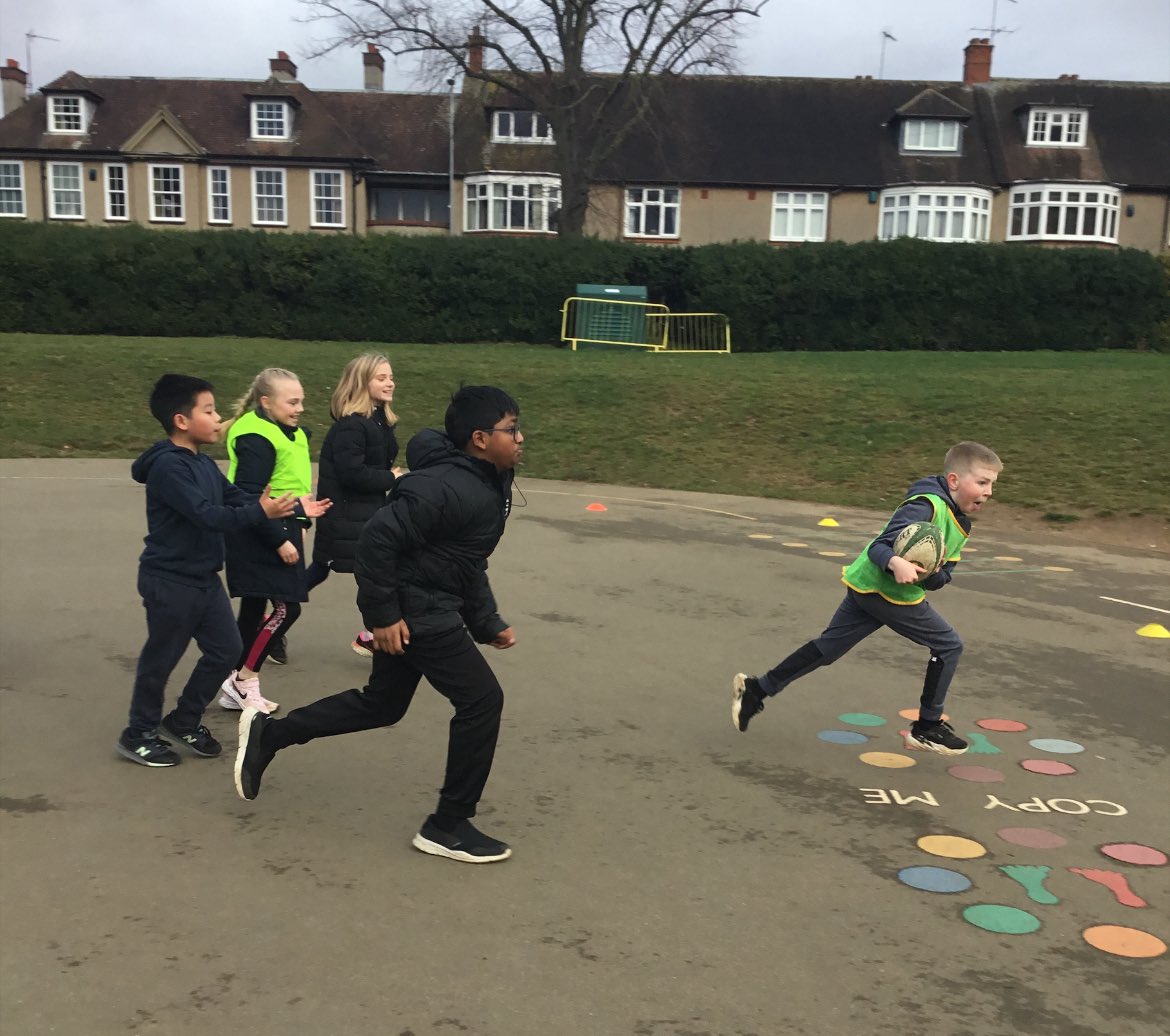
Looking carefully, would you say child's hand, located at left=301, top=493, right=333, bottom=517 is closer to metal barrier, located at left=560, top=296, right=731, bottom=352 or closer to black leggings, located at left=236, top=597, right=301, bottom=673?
black leggings, located at left=236, top=597, right=301, bottom=673

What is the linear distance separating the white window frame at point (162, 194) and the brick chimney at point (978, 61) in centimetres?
3135

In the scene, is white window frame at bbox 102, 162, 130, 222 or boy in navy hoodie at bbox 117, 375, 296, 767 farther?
white window frame at bbox 102, 162, 130, 222

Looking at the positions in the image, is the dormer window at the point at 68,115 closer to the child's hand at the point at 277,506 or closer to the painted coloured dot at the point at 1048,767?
the child's hand at the point at 277,506

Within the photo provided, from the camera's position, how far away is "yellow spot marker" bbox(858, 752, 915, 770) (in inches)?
196

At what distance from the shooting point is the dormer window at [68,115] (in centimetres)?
4422

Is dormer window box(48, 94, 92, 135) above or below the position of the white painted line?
above

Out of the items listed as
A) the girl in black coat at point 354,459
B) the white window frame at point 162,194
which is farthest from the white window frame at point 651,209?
the girl in black coat at point 354,459

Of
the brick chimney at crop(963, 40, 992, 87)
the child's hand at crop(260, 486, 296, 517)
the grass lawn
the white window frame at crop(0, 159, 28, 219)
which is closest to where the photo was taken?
the child's hand at crop(260, 486, 296, 517)

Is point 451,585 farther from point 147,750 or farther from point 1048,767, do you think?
point 1048,767

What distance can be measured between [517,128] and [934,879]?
144 feet

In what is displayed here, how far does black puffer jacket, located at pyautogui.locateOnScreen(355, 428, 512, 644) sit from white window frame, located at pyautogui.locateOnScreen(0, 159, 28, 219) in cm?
4666

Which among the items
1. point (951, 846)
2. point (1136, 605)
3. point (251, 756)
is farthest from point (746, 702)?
point (1136, 605)

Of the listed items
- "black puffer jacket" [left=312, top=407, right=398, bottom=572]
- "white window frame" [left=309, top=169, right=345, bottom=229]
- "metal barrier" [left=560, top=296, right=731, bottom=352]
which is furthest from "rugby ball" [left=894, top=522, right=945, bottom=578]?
"white window frame" [left=309, top=169, right=345, bottom=229]

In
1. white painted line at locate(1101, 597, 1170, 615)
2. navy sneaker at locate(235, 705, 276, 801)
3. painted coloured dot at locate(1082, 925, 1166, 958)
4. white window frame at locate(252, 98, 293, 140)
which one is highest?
white window frame at locate(252, 98, 293, 140)
